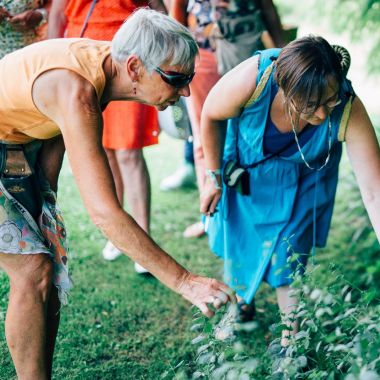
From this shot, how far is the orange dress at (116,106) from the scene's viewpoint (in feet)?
12.7

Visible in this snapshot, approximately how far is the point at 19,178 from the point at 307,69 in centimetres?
120

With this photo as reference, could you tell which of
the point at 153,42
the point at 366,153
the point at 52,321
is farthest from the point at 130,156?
the point at 153,42

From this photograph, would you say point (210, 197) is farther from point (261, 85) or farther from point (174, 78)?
point (174, 78)

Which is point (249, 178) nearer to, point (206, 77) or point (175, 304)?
point (175, 304)

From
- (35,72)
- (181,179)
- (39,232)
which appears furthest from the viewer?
(181,179)

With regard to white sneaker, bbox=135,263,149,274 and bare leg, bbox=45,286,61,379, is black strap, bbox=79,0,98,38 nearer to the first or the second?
white sneaker, bbox=135,263,149,274

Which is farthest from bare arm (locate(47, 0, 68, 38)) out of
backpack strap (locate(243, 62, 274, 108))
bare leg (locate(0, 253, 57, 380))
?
bare leg (locate(0, 253, 57, 380))

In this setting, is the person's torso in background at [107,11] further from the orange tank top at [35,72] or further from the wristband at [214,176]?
the orange tank top at [35,72]

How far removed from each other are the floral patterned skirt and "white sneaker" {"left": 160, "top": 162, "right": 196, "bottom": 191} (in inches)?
115

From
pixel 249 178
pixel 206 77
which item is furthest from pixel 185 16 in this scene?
pixel 249 178

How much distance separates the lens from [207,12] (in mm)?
4254

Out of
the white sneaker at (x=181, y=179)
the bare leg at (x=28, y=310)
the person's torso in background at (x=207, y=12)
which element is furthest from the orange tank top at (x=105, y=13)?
the white sneaker at (x=181, y=179)

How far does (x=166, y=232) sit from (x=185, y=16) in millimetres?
1593

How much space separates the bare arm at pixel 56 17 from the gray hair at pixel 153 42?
175 centimetres
